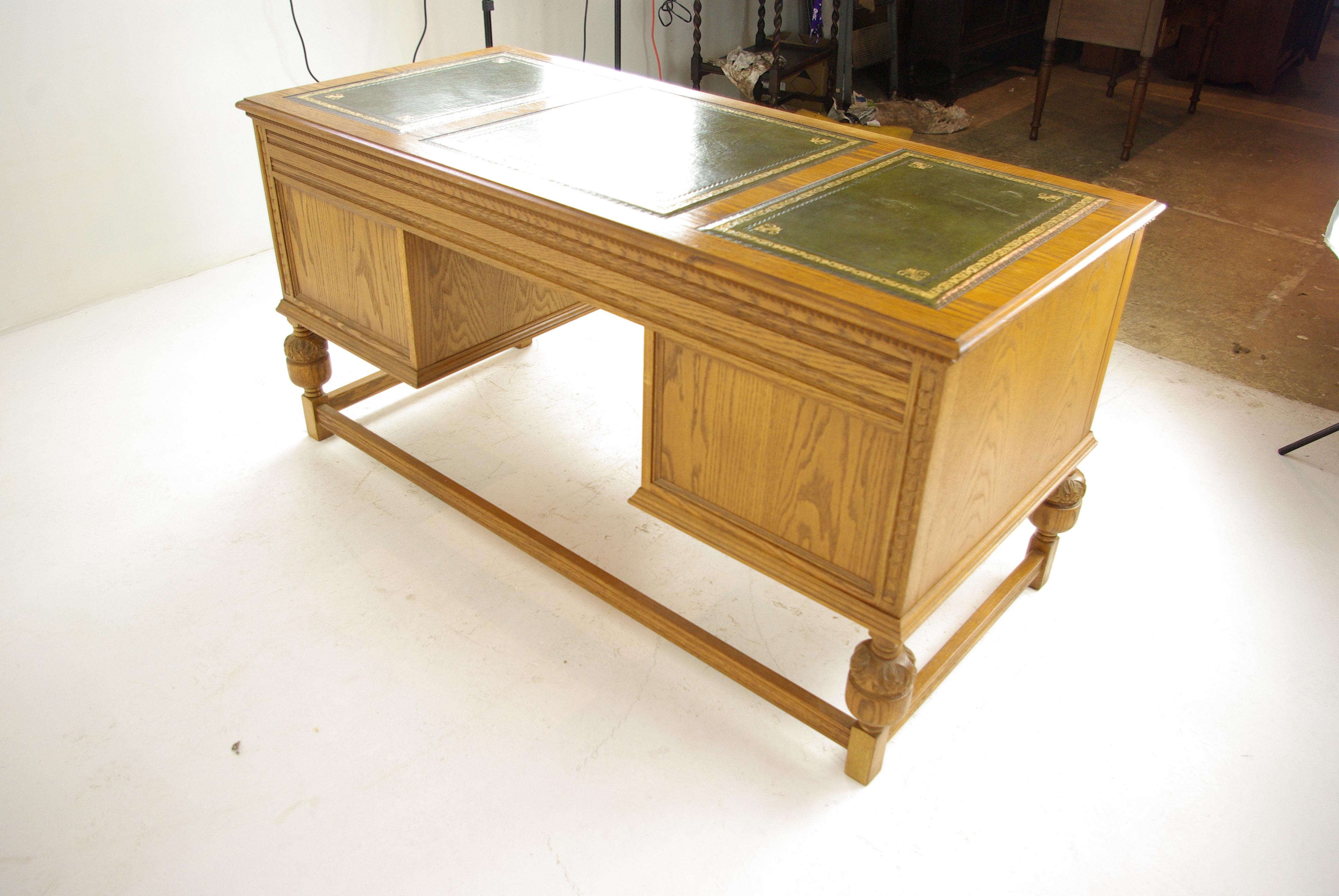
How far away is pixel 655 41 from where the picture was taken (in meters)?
4.74

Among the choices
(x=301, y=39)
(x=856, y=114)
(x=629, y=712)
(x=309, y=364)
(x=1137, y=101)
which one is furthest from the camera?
(x=856, y=114)

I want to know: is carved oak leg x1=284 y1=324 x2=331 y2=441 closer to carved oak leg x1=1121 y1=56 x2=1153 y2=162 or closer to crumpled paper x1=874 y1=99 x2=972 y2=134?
crumpled paper x1=874 y1=99 x2=972 y2=134

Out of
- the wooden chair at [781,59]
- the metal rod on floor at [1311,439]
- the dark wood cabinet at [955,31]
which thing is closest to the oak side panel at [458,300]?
the metal rod on floor at [1311,439]

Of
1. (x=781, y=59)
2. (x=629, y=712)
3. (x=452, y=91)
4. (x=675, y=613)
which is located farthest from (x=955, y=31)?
(x=629, y=712)

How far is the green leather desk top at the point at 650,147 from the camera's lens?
1.76 metres

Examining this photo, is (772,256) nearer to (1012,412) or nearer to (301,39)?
(1012,412)

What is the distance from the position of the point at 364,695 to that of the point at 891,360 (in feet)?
3.78

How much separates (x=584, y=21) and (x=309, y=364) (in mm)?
2514

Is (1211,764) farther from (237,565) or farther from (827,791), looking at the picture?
(237,565)

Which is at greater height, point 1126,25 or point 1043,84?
point 1126,25

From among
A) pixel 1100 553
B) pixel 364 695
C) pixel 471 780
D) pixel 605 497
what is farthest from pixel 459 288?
pixel 1100 553

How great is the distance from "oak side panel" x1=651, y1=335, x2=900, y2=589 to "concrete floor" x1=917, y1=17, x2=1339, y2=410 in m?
2.04

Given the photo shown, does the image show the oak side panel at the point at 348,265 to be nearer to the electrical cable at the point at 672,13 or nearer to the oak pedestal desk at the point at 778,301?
the oak pedestal desk at the point at 778,301

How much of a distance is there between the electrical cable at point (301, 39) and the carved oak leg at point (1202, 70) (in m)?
4.24
